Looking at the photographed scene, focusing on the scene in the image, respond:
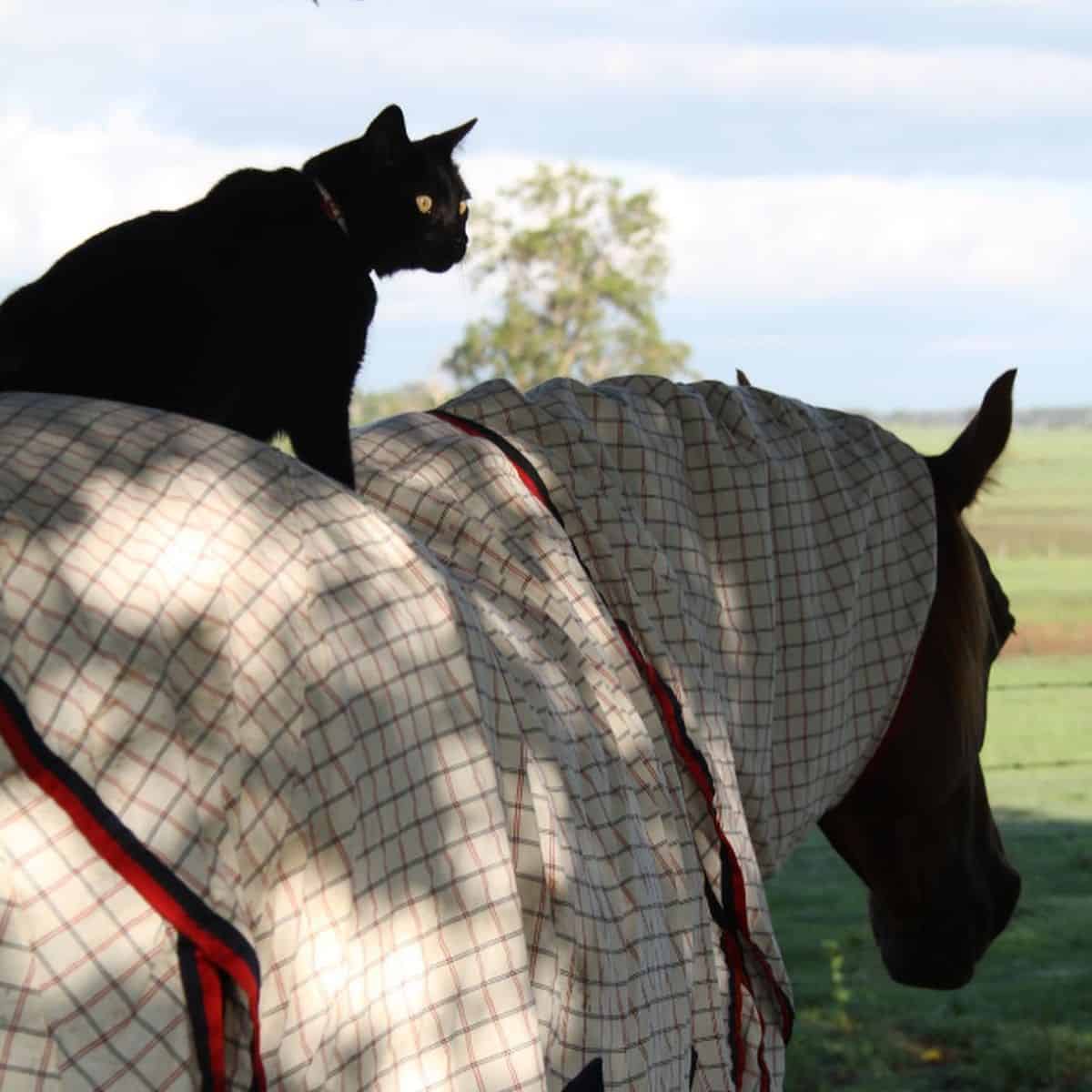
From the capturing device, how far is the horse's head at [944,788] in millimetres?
2633

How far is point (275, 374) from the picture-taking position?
2.32 m

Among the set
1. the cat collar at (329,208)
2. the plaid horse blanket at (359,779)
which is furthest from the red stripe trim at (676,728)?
the cat collar at (329,208)

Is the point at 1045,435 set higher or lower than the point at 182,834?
lower

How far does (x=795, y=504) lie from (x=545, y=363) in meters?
21.6

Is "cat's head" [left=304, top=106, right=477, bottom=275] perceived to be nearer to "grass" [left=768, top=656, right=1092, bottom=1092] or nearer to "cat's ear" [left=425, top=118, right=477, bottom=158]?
"cat's ear" [left=425, top=118, right=477, bottom=158]

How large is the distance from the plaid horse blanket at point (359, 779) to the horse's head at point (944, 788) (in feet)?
1.96

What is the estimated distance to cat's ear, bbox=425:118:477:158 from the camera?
3.13m

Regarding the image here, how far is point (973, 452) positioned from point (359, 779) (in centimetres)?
162

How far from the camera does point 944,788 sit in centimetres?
267

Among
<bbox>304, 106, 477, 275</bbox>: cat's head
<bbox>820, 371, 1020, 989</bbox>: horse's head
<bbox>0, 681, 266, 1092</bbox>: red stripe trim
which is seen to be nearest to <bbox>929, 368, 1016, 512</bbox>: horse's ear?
<bbox>820, 371, 1020, 989</bbox>: horse's head

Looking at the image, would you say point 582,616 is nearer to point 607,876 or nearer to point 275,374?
point 607,876

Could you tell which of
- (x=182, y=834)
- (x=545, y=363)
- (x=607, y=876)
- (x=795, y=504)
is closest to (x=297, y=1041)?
(x=182, y=834)

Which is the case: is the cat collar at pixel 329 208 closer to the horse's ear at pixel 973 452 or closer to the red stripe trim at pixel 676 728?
the red stripe trim at pixel 676 728

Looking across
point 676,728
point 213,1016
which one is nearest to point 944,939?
point 676,728
